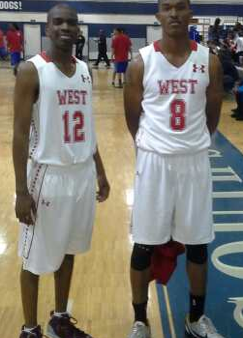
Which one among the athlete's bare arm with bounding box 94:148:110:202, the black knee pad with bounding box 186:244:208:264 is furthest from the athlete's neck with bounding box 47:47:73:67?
the black knee pad with bounding box 186:244:208:264

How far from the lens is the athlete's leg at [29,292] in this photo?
2229 millimetres

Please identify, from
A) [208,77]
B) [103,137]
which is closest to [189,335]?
[208,77]

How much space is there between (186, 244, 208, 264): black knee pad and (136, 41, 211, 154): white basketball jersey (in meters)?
0.48

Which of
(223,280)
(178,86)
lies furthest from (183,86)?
(223,280)

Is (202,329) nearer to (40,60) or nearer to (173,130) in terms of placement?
(173,130)

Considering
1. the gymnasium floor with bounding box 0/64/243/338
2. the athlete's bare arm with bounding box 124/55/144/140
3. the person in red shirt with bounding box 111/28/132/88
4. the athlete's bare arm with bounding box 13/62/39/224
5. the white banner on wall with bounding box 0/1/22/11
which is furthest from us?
the white banner on wall with bounding box 0/1/22/11

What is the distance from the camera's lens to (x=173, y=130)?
216cm

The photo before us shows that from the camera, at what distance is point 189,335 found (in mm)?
2443

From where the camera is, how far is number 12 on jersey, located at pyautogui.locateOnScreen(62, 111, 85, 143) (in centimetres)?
209

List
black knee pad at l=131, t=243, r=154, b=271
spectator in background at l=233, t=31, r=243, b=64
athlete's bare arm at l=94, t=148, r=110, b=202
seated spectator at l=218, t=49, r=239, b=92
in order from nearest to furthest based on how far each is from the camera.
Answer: black knee pad at l=131, t=243, r=154, b=271
athlete's bare arm at l=94, t=148, r=110, b=202
seated spectator at l=218, t=49, r=239, b=92
spectator in background at l=233, t=31, r=243, b=64

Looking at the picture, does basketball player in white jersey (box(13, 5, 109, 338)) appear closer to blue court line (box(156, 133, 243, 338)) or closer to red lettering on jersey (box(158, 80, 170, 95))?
red lettering on jersey (box(158, 80, 170, 95))

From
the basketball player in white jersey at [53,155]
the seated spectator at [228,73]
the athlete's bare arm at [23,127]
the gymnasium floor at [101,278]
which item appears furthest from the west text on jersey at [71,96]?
the seated spectator at [228,73]

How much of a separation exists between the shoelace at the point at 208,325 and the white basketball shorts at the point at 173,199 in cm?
44

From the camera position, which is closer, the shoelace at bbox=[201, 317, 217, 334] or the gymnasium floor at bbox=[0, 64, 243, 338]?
the shoelace at bbox=[201, 317, 217, 334]
